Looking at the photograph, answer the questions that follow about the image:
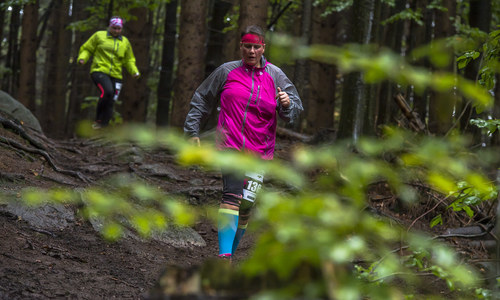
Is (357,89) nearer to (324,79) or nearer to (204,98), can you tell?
(204,98)

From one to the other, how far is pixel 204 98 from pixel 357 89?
5441mm

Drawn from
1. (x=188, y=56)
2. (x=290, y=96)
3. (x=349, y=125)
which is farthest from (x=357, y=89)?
(x=290, y=96)

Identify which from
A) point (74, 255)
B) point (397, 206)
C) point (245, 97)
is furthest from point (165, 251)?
point (397, 206)

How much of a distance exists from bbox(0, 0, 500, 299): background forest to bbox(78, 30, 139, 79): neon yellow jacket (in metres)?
1.12

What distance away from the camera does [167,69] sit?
54.6 ft

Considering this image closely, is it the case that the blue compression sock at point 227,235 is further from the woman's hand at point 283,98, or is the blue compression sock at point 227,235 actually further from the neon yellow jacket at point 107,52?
the neon yellow jacket at point 107,52

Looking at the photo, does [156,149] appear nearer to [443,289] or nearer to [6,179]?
[6,179]

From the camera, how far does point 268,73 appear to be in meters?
5.12

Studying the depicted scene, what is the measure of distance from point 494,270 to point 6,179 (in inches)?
209

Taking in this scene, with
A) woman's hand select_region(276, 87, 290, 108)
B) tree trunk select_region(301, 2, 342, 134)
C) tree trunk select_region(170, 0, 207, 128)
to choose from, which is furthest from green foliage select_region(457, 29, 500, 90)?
tree trunk select_region(301, 2, 342, 134)

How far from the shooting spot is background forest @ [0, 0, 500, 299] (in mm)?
1471

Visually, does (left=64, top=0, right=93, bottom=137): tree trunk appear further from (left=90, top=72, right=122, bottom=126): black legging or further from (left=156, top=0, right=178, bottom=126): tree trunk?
(left=90, top=72, right=122, bottom=126): black legging

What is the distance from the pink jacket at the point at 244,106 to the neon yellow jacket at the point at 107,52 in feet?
21.2

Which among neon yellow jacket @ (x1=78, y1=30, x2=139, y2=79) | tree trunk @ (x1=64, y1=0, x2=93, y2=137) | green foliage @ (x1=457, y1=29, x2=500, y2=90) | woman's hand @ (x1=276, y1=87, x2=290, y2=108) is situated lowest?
tree trunk @ (x1=64, y1=0, x2=93, y2=137)
